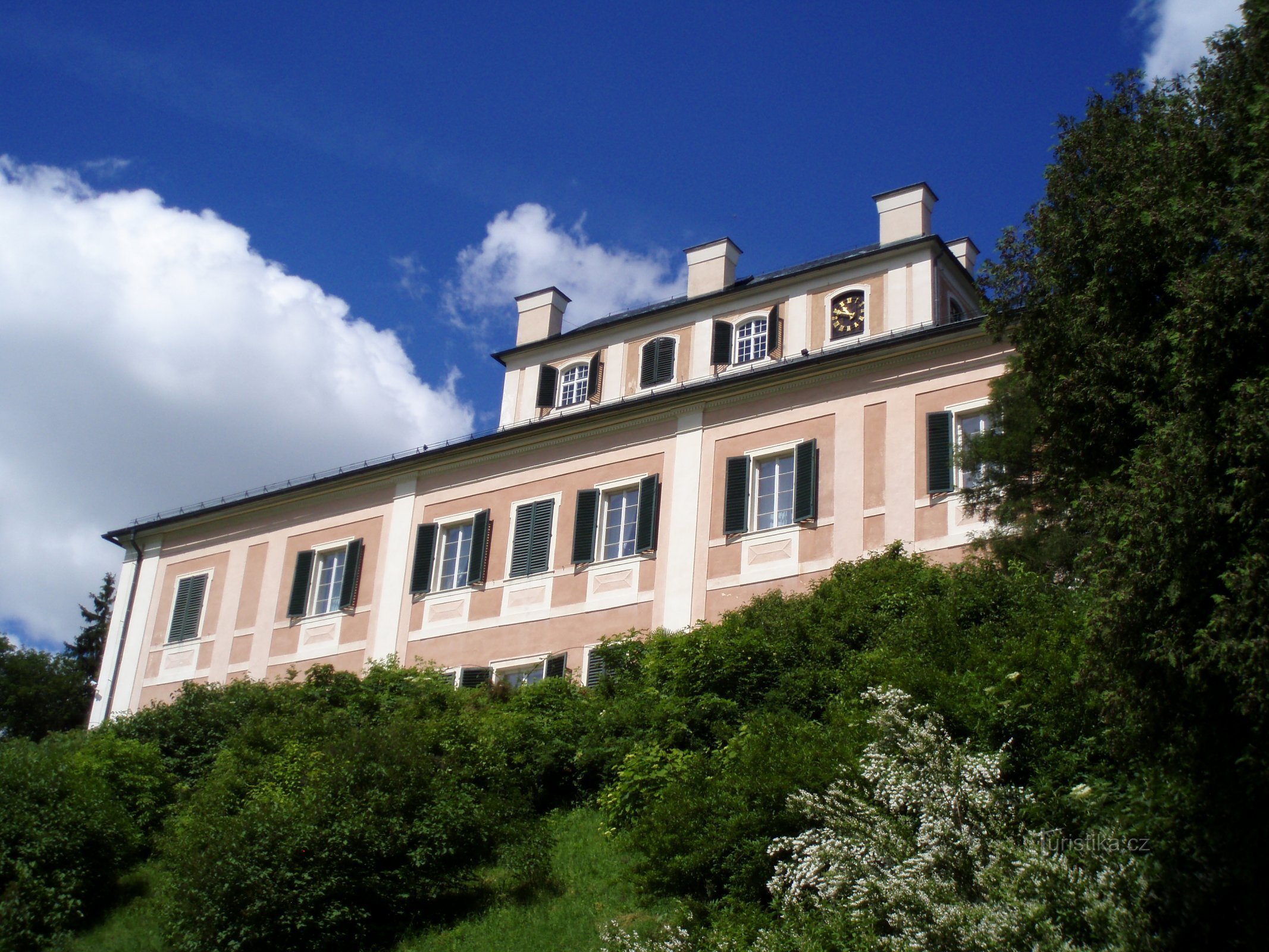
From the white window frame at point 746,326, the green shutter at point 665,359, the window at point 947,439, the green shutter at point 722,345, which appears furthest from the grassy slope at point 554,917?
the green shutter at point 665,359

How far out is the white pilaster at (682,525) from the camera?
2505 centimetres

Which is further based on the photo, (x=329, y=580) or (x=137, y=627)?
(x=137, y=627)

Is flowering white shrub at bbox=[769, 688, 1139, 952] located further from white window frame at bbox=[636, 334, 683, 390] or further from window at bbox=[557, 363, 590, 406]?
window at bbox=[557, 363, 590, 406]

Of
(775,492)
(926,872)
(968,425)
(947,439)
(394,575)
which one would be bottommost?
(926,872)

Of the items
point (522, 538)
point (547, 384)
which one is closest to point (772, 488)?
point (522, 538)

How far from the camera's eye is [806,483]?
24.5 meters

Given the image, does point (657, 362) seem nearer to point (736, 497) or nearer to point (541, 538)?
point (541, 538)

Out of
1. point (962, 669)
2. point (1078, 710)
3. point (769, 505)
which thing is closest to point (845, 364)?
point (769, 505)

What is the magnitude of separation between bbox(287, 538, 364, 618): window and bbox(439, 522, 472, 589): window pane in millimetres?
2045

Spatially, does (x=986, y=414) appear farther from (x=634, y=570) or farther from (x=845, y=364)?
(x=634, y=570)

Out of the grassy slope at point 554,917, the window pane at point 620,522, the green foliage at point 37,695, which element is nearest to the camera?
the grassy slope at point 554,917

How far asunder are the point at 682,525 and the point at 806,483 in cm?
260

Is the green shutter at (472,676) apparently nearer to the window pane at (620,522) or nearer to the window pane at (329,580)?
the window pane at (620,522)

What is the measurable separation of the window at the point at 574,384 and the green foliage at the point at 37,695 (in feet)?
56.0
